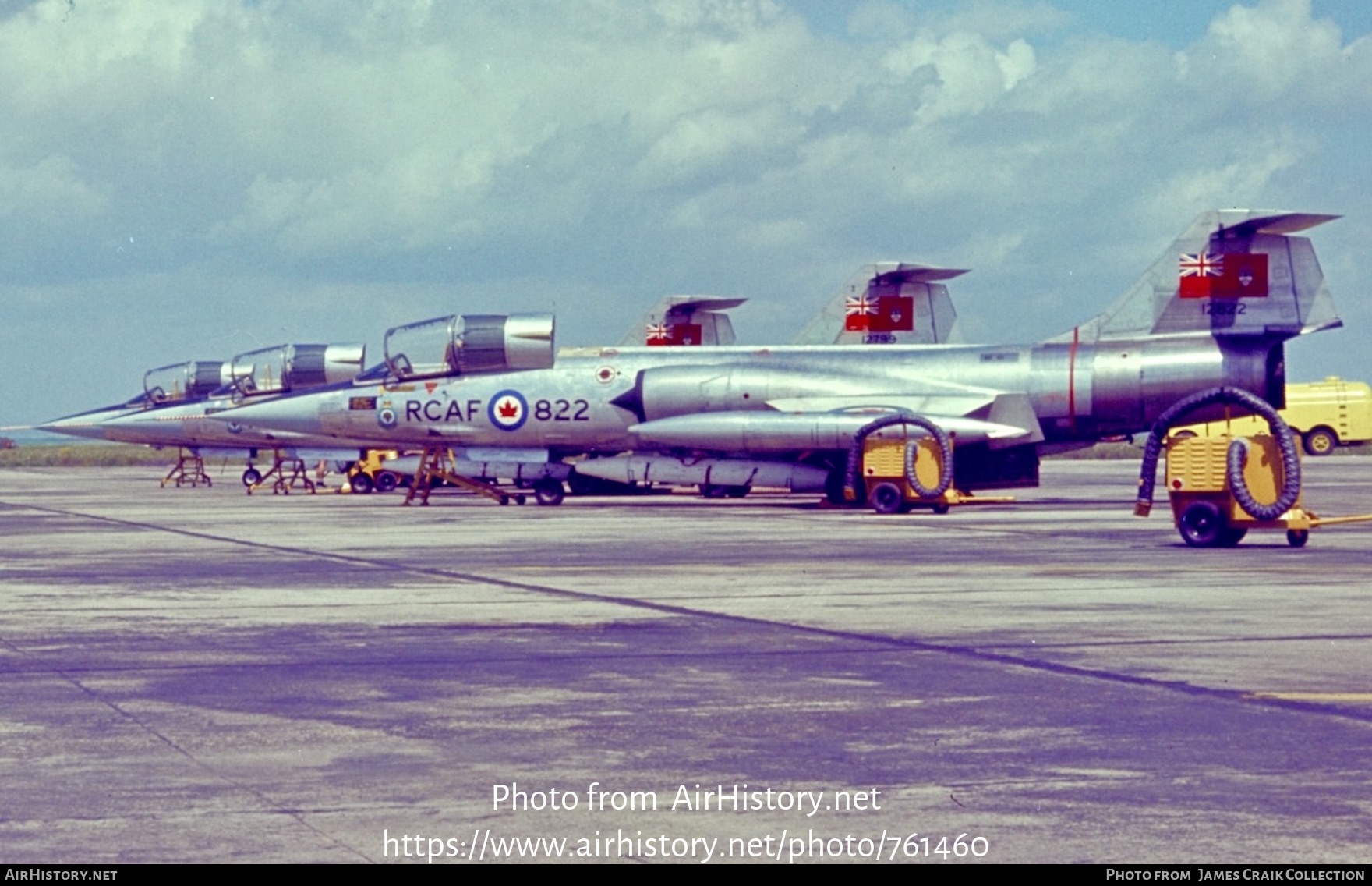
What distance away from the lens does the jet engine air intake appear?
34.0 metres

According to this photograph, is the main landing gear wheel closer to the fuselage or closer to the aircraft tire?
the fuselage

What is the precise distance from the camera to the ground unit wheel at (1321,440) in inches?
2682

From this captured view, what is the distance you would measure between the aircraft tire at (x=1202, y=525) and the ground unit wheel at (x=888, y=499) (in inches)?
346

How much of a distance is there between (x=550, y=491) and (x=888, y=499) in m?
7.73

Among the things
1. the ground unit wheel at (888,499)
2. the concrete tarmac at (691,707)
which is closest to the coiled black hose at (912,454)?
the ground unit wheel at (888,499)

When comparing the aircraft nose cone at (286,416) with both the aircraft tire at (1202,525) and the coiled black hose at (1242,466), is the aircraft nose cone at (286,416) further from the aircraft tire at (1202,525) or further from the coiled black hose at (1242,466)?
the aircraft tire at (1202,525)

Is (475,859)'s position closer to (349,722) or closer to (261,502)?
(349,722)

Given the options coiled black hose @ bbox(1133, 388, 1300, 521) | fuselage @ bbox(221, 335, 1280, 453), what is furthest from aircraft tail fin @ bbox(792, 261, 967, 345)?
coiled black hose @ bbox(1133, 388, 1300, 521)

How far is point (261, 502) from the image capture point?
1428 inches

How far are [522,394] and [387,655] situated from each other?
74.9 ft

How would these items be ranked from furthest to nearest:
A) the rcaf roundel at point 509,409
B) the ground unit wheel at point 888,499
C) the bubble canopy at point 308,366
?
the bubble canopy at point 308,366
the rcaf roundel at point 509,409
the ground unit wheel at point 888,499

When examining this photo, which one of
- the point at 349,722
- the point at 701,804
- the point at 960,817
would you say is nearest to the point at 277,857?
the point at 701,804

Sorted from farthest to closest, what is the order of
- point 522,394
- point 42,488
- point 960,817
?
point 42,488
point 522,394
point 960,817
